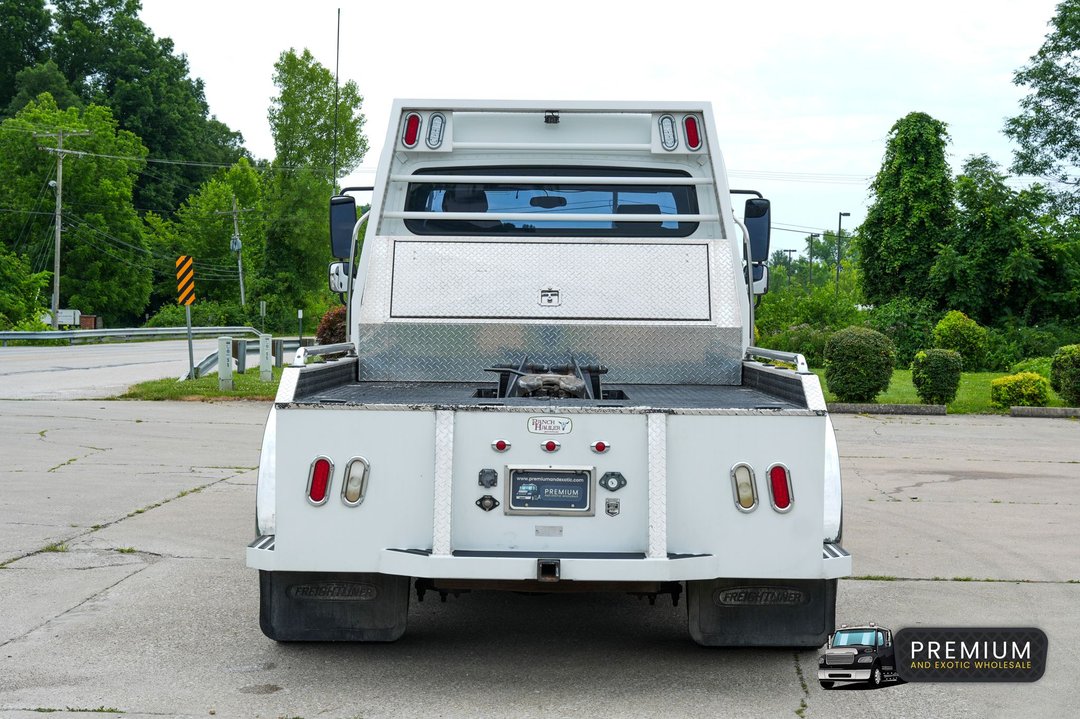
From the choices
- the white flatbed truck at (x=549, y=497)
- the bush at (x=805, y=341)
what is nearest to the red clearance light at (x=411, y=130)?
the white flatbed truck at (x=549, y=497)

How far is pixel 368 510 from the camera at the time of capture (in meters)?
4.59

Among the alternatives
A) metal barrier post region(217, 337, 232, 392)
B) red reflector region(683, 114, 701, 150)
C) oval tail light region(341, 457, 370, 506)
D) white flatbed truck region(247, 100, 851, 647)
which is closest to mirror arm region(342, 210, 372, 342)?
white flatbed truck region(247, 100, 851, 647)

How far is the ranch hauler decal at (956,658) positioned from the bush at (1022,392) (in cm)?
1537

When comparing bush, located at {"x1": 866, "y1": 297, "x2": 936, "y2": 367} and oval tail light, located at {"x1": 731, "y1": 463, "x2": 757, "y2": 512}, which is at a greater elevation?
bush, located at {"x1": 866, "y1": 297, "x2": 936, "y2": 367}

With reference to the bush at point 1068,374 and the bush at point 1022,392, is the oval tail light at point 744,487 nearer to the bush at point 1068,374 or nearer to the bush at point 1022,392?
the bush at point 1022,392

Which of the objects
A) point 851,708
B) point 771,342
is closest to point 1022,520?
point 851,708

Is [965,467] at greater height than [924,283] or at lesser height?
lesser

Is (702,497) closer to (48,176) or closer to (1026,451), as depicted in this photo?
(1026,451)

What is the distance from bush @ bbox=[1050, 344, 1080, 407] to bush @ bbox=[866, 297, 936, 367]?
10.8 m

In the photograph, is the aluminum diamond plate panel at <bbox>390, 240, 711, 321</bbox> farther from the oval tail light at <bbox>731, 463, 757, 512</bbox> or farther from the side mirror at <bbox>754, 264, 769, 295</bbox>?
the oval tail light at <bbox>731, 463, 757, 512</bbox>

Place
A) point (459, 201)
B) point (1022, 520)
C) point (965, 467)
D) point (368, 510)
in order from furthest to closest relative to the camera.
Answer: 1. point (965, 467)
2. point (1022, 520)
3. point (459, 201)
4. point (368, 510)

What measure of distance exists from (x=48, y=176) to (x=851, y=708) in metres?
65.1

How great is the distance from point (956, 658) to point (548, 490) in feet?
6.33

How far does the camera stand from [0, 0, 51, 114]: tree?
8271 cm
